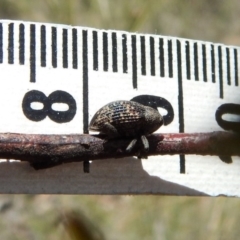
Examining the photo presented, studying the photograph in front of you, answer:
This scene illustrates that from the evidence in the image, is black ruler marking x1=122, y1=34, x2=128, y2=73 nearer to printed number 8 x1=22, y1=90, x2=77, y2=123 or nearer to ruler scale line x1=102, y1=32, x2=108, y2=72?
ruler scale line x1=102, y1=32, x2=108, y2=72

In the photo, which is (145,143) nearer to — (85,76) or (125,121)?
(125,121)

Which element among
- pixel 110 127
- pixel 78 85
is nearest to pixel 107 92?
pixel 78 85

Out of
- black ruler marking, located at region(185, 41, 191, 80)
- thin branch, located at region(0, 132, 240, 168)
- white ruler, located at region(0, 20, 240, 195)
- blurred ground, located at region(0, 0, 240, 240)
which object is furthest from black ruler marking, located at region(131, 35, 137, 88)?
blurred ground, located at region(0, 0, 240, 240)

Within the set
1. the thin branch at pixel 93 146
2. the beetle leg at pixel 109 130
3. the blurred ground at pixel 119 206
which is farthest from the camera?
the blurred ground at pixel 119 206

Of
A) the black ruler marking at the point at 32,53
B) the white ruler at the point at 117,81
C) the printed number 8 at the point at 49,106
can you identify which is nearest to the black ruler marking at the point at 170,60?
the white ruler at the point at 117,81

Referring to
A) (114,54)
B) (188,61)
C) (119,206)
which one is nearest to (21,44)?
(114,54)

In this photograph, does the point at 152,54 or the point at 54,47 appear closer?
the point at 54,47

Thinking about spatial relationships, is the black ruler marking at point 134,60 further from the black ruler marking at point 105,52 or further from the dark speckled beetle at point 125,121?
the dark speckled beetle at point 125,121

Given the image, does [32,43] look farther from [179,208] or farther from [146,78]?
[179,208]
